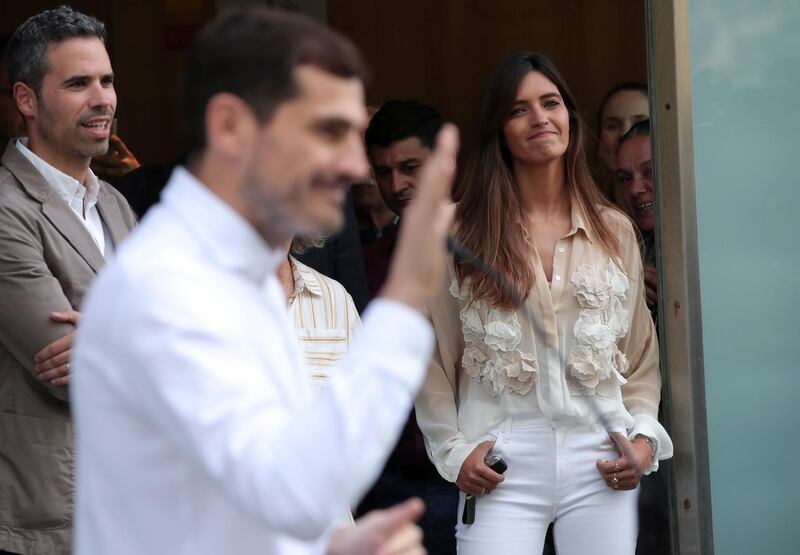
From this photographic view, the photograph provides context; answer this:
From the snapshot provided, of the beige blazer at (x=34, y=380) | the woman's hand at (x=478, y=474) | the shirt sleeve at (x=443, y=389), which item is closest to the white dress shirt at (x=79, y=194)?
the beige blazer at (x=34, y=380)

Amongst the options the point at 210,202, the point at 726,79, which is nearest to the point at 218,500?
the point at 210,202

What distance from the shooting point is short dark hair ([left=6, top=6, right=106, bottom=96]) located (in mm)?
2979

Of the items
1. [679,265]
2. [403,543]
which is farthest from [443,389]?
[403,543]

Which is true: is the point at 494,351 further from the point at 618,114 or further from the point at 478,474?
the point at 618,114

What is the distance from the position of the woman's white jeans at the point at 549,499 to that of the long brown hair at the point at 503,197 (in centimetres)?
34

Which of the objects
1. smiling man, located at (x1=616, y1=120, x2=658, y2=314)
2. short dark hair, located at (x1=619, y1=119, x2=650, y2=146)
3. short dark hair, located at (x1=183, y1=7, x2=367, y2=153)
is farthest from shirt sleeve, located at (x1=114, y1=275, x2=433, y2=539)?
short dark hair, located at (x1=619, y1=119, x2=650, y2=146)

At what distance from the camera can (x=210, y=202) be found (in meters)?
1.43

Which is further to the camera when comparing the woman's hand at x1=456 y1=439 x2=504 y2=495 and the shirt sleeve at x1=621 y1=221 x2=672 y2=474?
the shirt sleeve at x1=621 y1=221 x2=672 y2=474

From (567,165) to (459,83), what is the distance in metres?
2.36

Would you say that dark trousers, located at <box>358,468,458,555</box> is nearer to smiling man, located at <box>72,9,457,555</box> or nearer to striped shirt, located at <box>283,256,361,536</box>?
striped shirt, located at <box>283,256,361,536</box>

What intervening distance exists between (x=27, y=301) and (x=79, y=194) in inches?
14.3

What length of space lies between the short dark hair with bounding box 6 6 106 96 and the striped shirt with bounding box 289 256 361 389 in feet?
2.40

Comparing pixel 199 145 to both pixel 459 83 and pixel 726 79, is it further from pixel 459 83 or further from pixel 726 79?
pixel 459 83

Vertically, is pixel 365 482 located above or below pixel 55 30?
below
